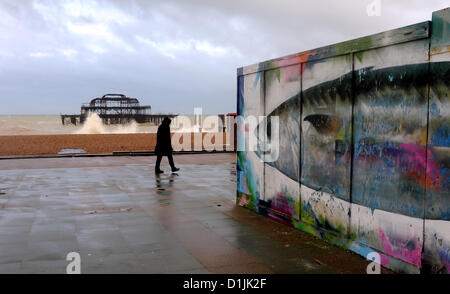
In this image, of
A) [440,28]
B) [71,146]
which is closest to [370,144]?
[440,28]

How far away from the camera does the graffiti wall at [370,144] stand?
3.94 m

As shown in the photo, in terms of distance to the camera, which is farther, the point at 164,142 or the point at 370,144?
the point at 164,142

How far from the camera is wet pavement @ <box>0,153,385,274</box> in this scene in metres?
4.64

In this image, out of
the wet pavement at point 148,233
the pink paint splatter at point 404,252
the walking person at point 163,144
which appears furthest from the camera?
the walking person at point 163,144

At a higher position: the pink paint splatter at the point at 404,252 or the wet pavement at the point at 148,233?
the pink paint splatter at the point at 404,252

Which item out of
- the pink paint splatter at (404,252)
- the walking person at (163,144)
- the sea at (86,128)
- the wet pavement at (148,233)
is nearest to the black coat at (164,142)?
the walking person at (163,144)

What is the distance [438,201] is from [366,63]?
5.62 feet

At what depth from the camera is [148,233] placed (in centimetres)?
593

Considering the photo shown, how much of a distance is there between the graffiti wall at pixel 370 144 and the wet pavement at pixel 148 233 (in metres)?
0.44

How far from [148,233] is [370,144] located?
3.19 m

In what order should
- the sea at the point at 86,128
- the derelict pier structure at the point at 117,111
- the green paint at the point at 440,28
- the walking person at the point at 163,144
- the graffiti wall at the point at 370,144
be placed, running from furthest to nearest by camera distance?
the derelict pier structure at the point at 117,111
the sea at the point at 86,128
the walking person at the point at 163,144
the graffiti wall at the point at 370,144
the green paint at the point at 440,28

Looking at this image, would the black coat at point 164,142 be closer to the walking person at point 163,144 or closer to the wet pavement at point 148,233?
the walking person at point 163,144

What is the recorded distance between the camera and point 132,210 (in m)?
7.48

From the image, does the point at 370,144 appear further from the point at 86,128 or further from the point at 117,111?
the point at 117,111
